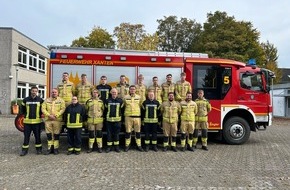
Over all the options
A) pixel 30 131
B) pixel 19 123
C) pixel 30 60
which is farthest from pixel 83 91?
pixel 30 60

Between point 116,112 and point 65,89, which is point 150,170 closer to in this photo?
point 116,112

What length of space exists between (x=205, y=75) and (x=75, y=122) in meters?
4.43

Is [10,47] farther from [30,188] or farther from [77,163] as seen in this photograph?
[30,188]

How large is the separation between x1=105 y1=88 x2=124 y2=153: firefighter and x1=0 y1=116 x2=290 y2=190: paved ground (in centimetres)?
44

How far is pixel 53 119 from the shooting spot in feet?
30.1

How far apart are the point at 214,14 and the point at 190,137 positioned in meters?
32.0

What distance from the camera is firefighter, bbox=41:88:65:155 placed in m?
9.22

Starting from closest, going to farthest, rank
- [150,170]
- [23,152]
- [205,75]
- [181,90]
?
1. [150,170]
2. [23,152]
3. [181,90]
4. [205,75]

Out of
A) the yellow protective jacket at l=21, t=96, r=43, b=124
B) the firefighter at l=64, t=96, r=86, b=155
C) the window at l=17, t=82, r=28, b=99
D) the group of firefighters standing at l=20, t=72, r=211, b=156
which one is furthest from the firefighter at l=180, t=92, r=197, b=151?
the window at l=17, t=82, r=28, b=99

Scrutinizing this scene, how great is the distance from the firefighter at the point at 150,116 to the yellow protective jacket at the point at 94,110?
1.26m

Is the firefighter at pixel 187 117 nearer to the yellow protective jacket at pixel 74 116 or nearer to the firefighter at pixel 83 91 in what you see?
the firefighter at pixel 83 91

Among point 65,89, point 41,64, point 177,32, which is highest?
point 177,32

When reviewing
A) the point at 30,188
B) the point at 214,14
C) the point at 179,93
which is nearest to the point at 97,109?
the point at 179,93

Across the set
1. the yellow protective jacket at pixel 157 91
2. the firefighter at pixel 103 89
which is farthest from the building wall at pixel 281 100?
the firefighter at pixel 103 89
